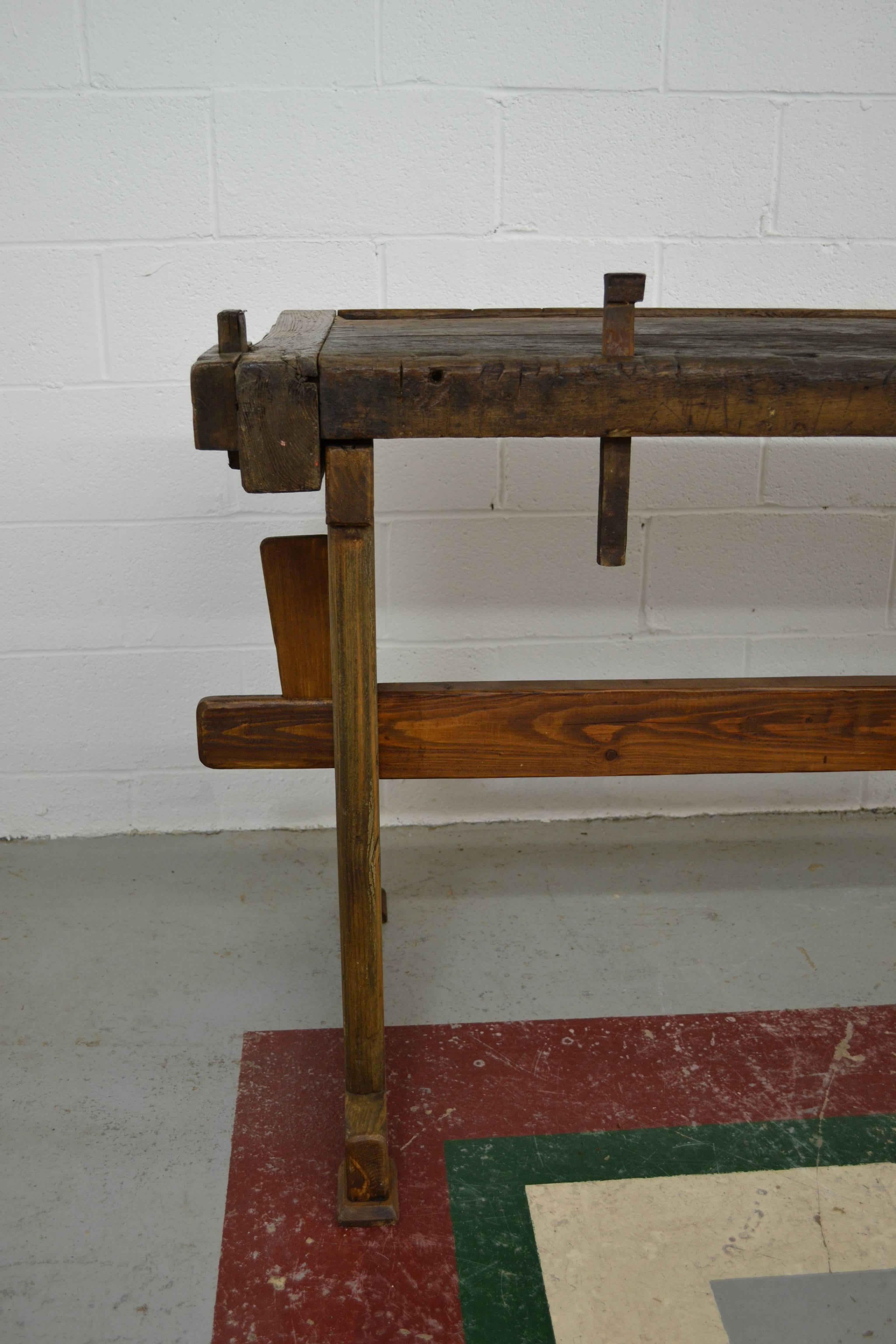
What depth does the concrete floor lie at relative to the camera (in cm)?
128

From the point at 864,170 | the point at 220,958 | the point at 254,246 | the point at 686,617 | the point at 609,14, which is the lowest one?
the point at 220,958

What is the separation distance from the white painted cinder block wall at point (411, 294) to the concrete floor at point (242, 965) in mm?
170

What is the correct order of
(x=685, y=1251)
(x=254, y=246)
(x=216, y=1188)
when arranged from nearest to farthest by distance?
(x=685, y=1251) < (x=216, y=1188) < (x=254, y=246)

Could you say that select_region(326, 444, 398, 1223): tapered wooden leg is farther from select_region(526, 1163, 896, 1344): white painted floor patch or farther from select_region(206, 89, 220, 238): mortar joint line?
select_region(206, 89, 220, 238): mortar joint line

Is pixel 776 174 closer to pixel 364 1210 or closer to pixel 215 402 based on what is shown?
pixel 215 402

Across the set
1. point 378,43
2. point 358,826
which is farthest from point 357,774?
point 378,43

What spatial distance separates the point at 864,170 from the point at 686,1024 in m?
1.55

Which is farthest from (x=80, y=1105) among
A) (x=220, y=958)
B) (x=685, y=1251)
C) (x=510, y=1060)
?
(x=685, y=1251)

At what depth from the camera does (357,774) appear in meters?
1.26

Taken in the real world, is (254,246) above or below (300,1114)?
above

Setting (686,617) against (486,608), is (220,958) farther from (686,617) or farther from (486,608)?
(686,617)

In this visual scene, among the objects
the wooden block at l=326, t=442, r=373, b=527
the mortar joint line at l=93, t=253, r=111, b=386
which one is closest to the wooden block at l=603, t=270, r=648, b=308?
the wooden block at l=326, t=442, r=373, b=527

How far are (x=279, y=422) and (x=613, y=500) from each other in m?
0.36

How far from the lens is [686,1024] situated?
1.64m
